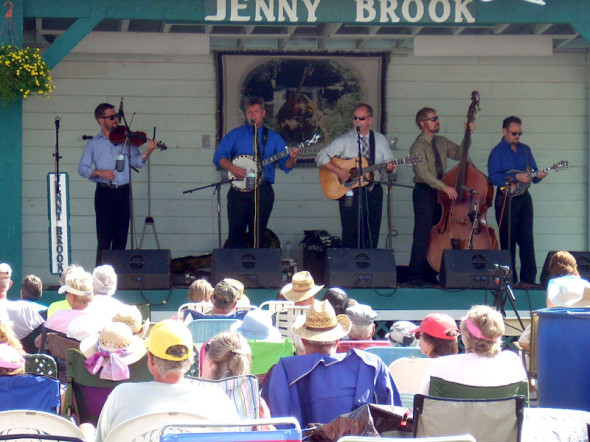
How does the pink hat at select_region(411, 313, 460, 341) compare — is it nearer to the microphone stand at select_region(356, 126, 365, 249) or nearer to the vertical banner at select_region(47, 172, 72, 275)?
the microphone stand at select_region(356, 126, 365, 249)

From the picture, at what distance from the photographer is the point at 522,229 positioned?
8867 millimetres

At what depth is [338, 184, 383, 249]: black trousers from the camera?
862cm

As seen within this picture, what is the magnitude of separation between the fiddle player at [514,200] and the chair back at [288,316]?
125 inches

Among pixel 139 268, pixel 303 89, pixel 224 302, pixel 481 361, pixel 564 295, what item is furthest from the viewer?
pixel 303 89

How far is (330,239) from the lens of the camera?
369 inches

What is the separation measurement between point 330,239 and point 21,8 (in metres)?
3.52

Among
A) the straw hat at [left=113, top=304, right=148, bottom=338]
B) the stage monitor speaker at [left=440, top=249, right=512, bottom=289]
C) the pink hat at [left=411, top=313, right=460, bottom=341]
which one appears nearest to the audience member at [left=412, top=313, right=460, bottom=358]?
the pink hat at [left=411, top=313, right=460, bottom=341]

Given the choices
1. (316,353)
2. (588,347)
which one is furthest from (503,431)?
(588,347)

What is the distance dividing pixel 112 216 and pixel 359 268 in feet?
7.35

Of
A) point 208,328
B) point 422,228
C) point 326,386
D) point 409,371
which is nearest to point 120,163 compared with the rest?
point 422,228

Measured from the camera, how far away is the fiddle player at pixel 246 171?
8.59m

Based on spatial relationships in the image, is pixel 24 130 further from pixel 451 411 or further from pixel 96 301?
pixel 451 411

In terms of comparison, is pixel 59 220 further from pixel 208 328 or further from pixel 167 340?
pixel 167 340

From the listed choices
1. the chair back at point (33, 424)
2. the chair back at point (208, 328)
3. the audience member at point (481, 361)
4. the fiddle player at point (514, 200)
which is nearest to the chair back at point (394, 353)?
the audience member at point (481, 361)
